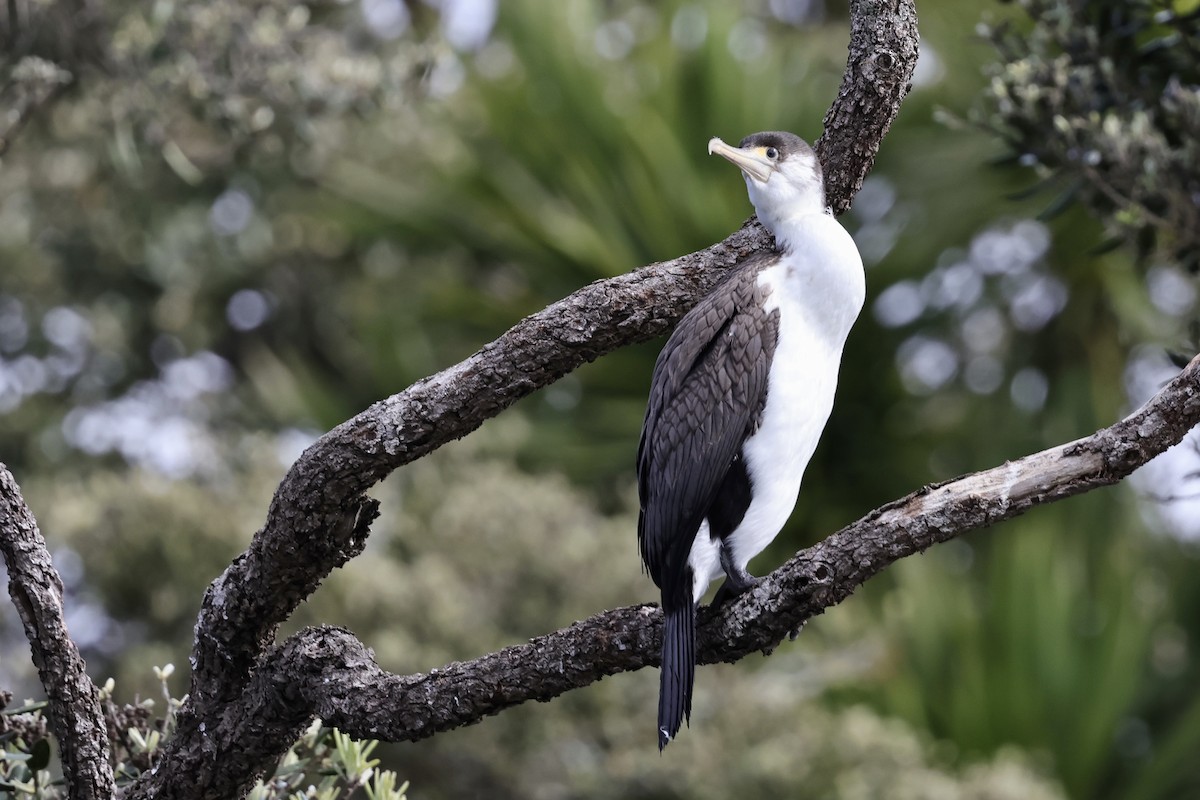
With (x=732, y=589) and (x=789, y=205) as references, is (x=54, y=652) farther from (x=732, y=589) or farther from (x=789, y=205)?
(x=789, y=205)

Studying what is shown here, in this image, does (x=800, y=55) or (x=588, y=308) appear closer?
(x=588, y=308)

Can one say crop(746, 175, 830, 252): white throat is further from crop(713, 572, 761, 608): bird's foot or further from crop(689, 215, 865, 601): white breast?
crop(713, 572, 761, 608): bird's foot

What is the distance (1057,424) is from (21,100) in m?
5.22

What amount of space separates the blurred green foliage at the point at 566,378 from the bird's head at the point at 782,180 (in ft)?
8.38

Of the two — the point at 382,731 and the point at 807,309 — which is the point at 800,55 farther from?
the point at 382,731

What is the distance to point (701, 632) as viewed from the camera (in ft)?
9.32

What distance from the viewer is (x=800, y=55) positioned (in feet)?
28.6

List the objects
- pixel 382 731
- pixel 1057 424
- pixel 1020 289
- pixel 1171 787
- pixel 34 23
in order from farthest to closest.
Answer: pixel 1020 289
pixel 1057 424
pixel 1171 787
pixel 34 23
pixel 382 731

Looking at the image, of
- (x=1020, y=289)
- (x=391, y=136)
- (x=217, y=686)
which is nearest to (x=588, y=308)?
(x=217, y=686)

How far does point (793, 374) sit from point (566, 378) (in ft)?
18.5

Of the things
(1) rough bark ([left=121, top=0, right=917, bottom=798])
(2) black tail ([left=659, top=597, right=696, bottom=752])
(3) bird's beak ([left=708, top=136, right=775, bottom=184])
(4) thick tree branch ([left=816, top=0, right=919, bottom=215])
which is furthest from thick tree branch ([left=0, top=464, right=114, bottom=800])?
(4) thick tree branch ([left=816, top=0, right=919, bottom=215])

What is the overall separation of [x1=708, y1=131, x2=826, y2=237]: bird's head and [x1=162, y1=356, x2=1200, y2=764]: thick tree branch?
81cm

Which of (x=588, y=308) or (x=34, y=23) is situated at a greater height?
(x=34, y=23)

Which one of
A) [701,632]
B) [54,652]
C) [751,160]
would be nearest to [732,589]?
[701,632]
